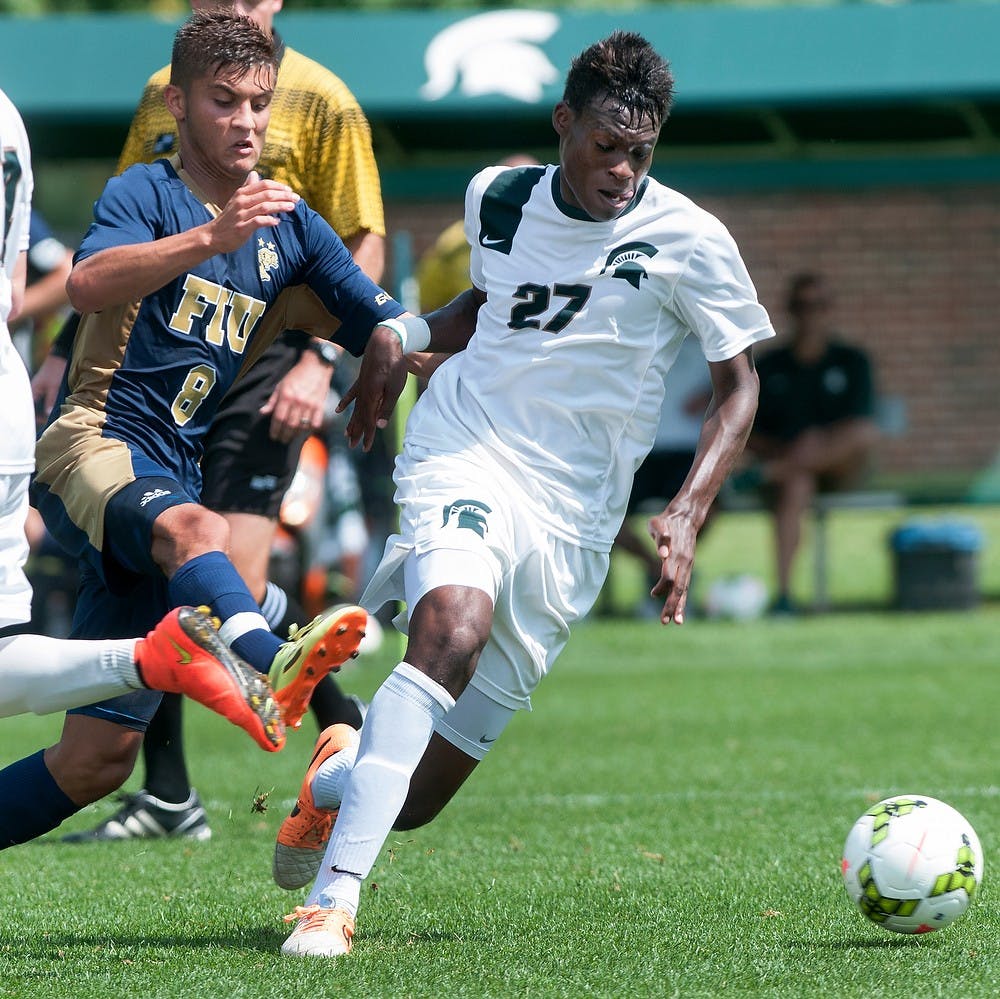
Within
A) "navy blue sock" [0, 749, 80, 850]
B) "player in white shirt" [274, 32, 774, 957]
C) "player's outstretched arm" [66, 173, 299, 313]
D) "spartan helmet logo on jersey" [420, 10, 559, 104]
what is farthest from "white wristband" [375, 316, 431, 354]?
"spartan helmet logo on jersey" [420, 10, 559, 104]

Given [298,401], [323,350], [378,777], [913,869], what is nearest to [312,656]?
[378,777]

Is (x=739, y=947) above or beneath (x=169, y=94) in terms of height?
beneath

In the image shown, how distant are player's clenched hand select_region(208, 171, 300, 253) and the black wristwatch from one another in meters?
1.29

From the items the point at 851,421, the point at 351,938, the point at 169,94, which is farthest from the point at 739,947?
the point at 851,421

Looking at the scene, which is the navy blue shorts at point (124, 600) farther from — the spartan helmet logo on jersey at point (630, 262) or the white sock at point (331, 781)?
the spartan helmet logo on jersey at point (630, 262)

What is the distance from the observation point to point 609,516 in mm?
4410

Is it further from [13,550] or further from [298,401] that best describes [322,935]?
[298,401]

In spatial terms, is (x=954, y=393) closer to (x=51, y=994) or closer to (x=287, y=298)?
(x=287, y=298)

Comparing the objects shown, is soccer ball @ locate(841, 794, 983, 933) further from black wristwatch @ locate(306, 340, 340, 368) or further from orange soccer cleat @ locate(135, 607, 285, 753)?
black wristwatch @ locate(306, 340, 340, 368)

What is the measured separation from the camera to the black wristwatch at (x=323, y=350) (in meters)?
5.36

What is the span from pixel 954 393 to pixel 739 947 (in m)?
13.6

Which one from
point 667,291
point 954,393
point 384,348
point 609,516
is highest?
point 667,291

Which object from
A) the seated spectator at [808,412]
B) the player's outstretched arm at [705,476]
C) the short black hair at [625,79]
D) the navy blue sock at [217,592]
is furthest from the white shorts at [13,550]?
the seated spectator at [808,412]

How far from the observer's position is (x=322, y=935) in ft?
12.5
